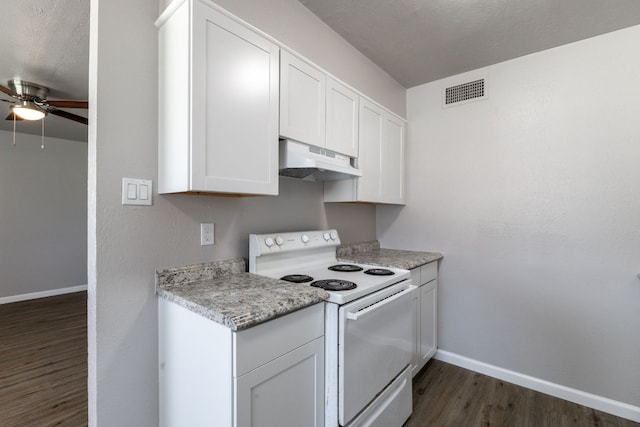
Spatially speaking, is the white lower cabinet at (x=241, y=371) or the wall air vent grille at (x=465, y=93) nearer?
the white lower cabinet at (x=241, y=371)

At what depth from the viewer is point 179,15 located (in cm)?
126

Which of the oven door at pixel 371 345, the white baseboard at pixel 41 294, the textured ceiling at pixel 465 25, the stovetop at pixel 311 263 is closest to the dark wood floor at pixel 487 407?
the oven door at pixel 371 345

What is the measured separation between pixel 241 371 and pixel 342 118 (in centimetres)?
163

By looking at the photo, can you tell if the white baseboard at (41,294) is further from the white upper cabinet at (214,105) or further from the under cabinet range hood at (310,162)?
the under cabinet range hood at (310,162)

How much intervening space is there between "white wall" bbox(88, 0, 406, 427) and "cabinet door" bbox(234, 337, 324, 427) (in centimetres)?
63

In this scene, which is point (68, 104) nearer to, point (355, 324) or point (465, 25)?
point (355, 324)

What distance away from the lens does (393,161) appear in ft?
8.74

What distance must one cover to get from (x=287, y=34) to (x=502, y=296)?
2544 millimetres

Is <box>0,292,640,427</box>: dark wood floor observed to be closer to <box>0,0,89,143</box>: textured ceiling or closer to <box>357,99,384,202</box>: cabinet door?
<box>357,99,384,202</box>: cabinet door

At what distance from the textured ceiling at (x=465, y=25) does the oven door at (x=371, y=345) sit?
68.7 inches

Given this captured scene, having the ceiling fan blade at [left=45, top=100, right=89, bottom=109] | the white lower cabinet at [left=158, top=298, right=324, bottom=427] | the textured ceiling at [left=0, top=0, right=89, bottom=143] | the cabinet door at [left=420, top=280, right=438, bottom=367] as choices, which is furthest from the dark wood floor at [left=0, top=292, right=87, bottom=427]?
the textured ceiling at [left=0, top=0, right=89, bottom=143]

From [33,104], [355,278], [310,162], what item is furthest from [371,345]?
[33,104]

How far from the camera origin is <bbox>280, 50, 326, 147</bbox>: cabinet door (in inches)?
63.2

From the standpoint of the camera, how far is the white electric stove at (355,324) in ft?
4.39
